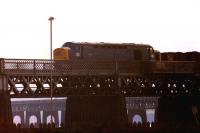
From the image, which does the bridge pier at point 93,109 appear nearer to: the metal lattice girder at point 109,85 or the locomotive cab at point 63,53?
the metal lattice girder at point 109,85

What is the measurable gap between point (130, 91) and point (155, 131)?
1453 cm

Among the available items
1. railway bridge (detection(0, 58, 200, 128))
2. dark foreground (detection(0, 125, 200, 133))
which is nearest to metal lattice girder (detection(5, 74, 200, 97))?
railway bridge (detection(0, 58, 200, 128))

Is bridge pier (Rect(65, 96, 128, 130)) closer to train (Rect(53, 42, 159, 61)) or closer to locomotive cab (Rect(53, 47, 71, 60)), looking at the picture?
locomotive cab (Rect(53, 47, 71, 60))

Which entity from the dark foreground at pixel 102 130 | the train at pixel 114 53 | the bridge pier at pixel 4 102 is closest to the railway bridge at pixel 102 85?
the bridge pier at pixel 4 102

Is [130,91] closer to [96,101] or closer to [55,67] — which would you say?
[96,101]

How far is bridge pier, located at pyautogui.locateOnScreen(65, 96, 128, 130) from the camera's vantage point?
155 ft

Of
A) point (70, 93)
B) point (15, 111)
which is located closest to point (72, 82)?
point (70, 93)

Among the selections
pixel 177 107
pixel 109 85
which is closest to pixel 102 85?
pixel 109 85

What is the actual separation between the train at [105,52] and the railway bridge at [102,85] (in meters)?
3.31

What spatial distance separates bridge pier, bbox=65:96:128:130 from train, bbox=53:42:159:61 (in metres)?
5.15

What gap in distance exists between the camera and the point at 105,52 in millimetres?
51500

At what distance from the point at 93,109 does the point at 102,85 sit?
2841 millimetres

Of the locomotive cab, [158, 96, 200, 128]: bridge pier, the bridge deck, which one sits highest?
the locomotive cab

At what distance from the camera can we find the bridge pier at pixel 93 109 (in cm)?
4716
